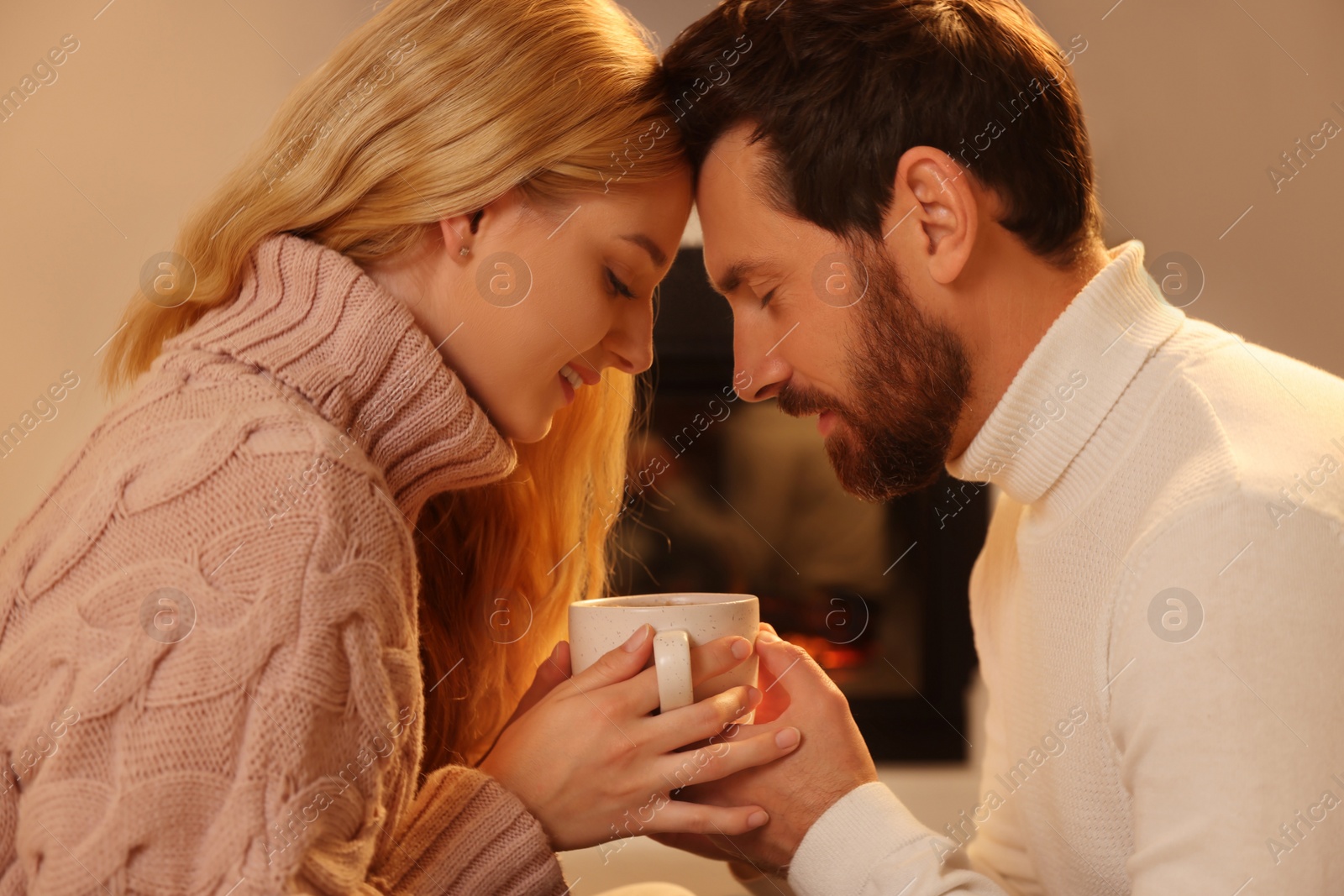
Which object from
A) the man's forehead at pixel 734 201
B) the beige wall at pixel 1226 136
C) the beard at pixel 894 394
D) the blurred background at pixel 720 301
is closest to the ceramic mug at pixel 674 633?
the beard at pixel 894 394

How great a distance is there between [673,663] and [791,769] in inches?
7.1

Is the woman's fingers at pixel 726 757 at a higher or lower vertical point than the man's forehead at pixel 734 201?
lower

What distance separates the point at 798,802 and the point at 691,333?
1662 mm

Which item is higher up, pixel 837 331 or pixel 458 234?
pixel 458 234

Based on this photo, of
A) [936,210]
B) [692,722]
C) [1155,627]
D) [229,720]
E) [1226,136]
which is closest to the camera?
[229,720]

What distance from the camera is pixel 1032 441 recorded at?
0.98 meters

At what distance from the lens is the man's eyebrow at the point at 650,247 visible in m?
1.00

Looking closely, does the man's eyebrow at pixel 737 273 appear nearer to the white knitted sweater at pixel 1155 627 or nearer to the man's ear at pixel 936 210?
the man's ear at pixel 936 210

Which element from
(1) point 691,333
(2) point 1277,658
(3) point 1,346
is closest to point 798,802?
(2) point 1277,658

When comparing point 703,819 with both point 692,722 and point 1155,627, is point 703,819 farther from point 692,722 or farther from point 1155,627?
point 1155,627

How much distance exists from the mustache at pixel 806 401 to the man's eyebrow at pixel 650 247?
0.21 metres

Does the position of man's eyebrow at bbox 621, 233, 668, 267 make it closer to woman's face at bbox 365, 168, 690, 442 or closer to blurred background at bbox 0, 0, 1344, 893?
woman's face at bbox 365, 168, 690, 442

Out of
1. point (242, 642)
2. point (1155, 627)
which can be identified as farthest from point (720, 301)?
point (242, 642)

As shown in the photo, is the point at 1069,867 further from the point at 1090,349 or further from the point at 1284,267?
the point at 1284,267
